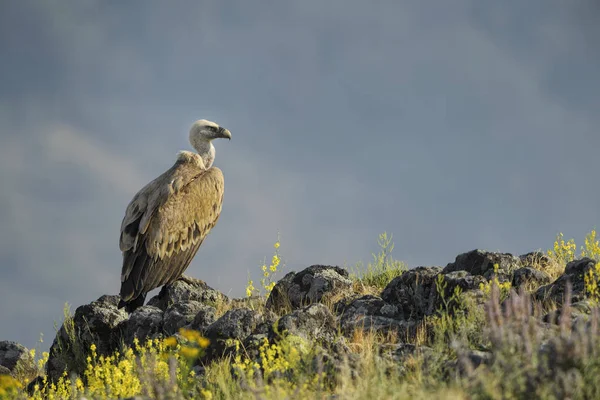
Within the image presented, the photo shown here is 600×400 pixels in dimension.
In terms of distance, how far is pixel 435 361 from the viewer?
5309 mm

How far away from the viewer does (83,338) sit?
10633mm

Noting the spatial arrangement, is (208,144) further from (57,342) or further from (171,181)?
(57,342)

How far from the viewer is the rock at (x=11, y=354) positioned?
40.4 ft

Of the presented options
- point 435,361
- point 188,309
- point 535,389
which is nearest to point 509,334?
point 535,389

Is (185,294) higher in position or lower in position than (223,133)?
lower

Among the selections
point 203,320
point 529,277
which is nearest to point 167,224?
point 203,320

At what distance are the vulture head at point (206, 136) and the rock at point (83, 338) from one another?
438 centimetres

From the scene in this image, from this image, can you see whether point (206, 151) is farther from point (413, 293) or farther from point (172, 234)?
point (413, 293)

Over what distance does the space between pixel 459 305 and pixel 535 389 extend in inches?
138

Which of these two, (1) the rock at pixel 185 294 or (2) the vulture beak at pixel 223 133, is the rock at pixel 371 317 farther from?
(2) the vulture beak at pixel 223 133

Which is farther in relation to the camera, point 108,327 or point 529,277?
point 108,327

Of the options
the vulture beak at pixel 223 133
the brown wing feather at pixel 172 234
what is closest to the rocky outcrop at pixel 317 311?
the brown wing feather at pixel 172 234

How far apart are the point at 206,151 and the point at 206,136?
0.31 metres

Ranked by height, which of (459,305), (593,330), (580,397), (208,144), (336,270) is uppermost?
(208,144)
